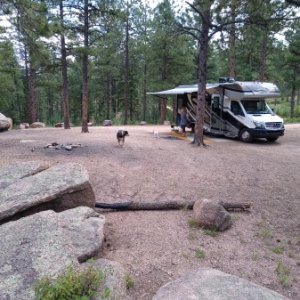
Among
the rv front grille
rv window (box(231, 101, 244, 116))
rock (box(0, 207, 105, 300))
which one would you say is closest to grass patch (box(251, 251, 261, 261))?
rock (box(0, 207, 105, 300))

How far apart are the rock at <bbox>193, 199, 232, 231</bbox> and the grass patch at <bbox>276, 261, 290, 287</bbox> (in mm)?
1080

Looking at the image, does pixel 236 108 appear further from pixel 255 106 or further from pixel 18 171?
pixel 18 171

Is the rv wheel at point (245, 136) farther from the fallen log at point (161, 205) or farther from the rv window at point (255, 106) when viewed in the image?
the fallen log at point (161, 205)

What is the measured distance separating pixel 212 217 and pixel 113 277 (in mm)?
2129

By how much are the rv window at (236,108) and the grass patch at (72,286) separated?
12.3 meters

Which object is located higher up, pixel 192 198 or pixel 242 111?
pixel 242 111

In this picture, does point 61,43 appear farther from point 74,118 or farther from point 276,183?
point 74,118

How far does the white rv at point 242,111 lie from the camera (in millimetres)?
13602

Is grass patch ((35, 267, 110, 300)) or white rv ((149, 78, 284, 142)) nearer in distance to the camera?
grass patch ((35, 267, 110, 300))

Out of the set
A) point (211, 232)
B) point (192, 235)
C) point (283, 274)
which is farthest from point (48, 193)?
point (283, 274)

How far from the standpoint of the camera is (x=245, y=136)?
1395 centimetres

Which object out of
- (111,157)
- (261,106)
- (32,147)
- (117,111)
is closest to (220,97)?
(261,106)

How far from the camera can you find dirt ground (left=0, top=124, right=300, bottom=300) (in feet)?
12.9

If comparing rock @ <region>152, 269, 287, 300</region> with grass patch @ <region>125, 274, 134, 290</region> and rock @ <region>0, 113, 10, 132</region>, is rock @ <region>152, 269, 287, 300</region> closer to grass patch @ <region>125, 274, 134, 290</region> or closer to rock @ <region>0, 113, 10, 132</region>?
grass patch @ <region>125, 274, 134, 290</region>
